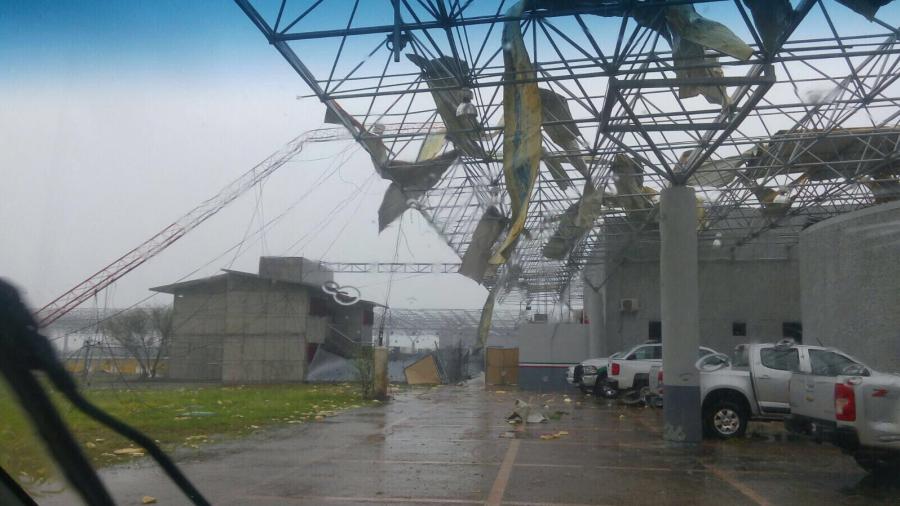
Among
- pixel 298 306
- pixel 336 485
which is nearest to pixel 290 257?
pixel 298 306

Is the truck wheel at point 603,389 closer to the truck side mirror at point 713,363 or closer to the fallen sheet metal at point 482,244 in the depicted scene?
the truck side mirror at point 713,363

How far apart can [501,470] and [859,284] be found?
10585 millimetres

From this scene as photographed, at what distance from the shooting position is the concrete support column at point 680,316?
14.2 metres

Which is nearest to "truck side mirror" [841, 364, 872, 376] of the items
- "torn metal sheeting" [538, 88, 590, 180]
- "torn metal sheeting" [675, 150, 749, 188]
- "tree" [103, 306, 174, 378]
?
"torn metal sheeting" [538, 88, 590, 180]

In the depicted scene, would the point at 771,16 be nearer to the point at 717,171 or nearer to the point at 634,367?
the point at 717,171

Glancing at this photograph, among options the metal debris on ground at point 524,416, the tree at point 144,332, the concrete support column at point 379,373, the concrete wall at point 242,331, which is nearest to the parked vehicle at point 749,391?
the metal debris on ground at point 524,416

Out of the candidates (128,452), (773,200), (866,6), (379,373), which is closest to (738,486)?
(866,6)

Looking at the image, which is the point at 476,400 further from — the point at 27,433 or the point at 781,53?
the point at 27,433

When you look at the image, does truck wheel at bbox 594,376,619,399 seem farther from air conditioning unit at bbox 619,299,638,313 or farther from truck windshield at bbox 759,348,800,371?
truck windshield at bbox 759,348,800,371

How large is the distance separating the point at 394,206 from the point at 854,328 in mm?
→ 10357

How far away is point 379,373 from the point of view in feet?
80.8

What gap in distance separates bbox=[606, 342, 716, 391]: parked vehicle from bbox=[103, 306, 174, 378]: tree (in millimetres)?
13133

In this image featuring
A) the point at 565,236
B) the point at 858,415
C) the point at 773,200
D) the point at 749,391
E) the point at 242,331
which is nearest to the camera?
the point at 858,415

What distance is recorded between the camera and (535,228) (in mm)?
23828
